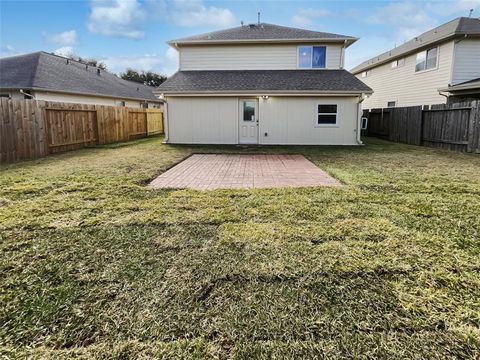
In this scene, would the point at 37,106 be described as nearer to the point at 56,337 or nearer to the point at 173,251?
the point at 173,251

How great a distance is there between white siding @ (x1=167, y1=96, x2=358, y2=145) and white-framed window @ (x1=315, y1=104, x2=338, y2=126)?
0.16 meters

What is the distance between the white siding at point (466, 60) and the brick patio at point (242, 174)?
1094cm

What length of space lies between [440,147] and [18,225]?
14.7 metres

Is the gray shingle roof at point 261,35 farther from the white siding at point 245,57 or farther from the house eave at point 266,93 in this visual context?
the house eave at point 266,93

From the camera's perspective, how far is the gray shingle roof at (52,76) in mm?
16750

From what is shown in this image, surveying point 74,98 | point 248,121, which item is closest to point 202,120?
point 248,121

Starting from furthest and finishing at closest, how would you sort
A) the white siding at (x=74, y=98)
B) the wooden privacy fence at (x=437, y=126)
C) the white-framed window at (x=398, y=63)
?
the white-framed window at (x=398, y=63) < the white siding at (x=74, y=98) < the wooden privacy fence at (x=437, y=126)

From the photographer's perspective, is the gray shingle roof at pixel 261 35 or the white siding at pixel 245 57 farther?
the white siding at pixel 245 57

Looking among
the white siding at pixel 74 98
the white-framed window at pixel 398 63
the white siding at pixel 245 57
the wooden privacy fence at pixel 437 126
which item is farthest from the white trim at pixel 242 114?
the white-framed window at pixel 398 63

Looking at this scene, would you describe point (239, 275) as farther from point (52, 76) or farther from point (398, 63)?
point (398, 63)

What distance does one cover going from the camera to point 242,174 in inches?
307

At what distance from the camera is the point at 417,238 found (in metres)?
3.70

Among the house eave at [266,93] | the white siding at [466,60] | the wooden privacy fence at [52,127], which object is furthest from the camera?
the white siding at [466,60]

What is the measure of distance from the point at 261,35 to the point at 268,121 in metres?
4.86
